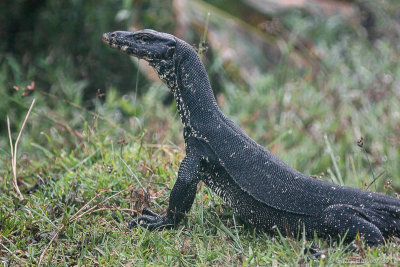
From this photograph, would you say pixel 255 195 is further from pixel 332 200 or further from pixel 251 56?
pixel 251 56

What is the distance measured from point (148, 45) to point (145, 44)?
3cm

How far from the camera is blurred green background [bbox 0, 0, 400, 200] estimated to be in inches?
336

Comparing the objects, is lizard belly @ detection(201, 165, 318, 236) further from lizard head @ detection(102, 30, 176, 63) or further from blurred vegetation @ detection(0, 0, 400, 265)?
lizard head @ detection(102, 30, 176, 63)

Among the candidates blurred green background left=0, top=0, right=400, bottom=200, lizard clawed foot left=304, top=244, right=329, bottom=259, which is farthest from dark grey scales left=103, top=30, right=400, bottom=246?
blurred green background left=0, top=0, right=400, bottom=200

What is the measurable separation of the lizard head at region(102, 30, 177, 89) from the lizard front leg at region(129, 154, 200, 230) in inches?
37.1

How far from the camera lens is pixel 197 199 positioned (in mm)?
5656

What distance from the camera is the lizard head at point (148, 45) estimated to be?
509cm

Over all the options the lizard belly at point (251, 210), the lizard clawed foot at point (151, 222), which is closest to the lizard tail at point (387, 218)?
the lizard belly at point (251, 210)

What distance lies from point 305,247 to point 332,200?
49 centimetres

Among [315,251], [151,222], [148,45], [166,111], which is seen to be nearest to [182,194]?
[151,222]

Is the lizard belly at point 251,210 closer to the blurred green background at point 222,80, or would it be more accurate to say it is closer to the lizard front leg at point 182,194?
the lizard front leg at point 182,194

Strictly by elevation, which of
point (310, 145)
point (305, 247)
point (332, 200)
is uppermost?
point (332, 200)

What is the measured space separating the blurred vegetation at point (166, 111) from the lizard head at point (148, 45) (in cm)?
86

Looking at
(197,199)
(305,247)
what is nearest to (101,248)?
(197,199)
